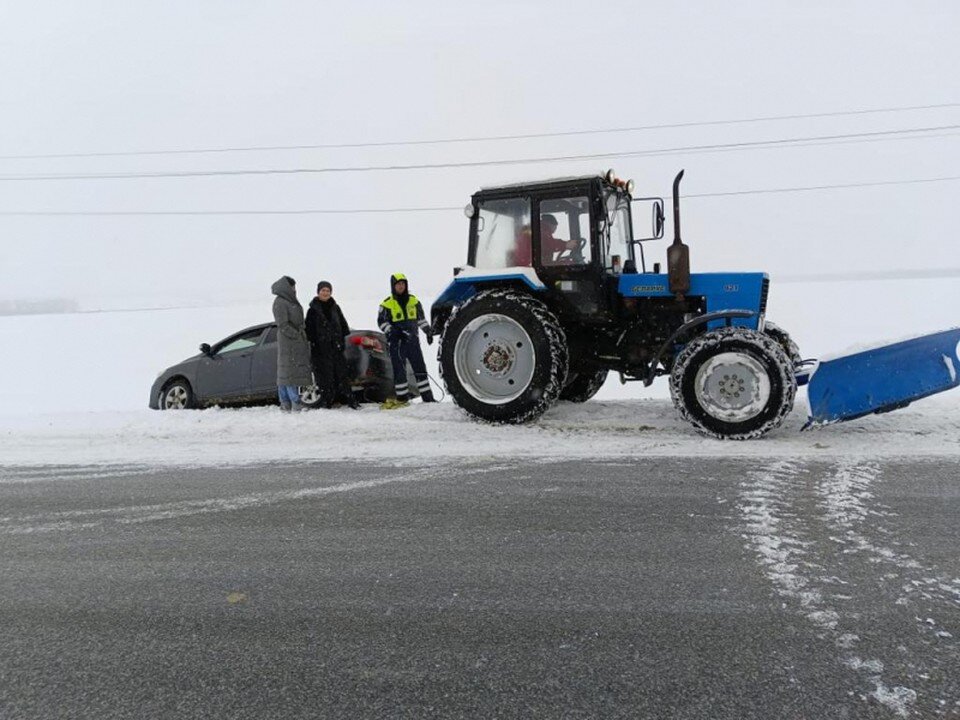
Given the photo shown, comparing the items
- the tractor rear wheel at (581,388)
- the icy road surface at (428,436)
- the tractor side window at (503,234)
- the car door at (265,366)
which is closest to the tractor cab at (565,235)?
the tractor side window at (503,234)

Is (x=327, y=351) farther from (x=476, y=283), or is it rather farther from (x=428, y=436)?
(x=428, y=436)

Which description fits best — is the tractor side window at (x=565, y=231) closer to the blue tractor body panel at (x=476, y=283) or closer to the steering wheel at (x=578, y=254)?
the steering wheel at (x=578, y=254)

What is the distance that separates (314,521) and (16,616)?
1.46 m

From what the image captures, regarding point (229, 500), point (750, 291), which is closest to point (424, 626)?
point (229, 500)

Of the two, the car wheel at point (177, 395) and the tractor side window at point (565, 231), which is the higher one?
the tractor side window at point (565, 231)

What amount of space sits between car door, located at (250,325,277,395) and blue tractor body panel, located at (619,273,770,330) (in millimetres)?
5068

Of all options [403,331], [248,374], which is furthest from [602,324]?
[248,374]

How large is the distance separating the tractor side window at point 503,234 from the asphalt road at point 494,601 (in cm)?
356

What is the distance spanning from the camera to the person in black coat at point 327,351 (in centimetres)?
951

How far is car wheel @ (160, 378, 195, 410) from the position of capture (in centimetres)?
1072

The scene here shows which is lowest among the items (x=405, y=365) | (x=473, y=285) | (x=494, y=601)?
(x=494, y=601)

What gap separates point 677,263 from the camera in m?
7.14

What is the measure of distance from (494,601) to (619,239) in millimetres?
5656

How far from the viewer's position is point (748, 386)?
22.0 ft
